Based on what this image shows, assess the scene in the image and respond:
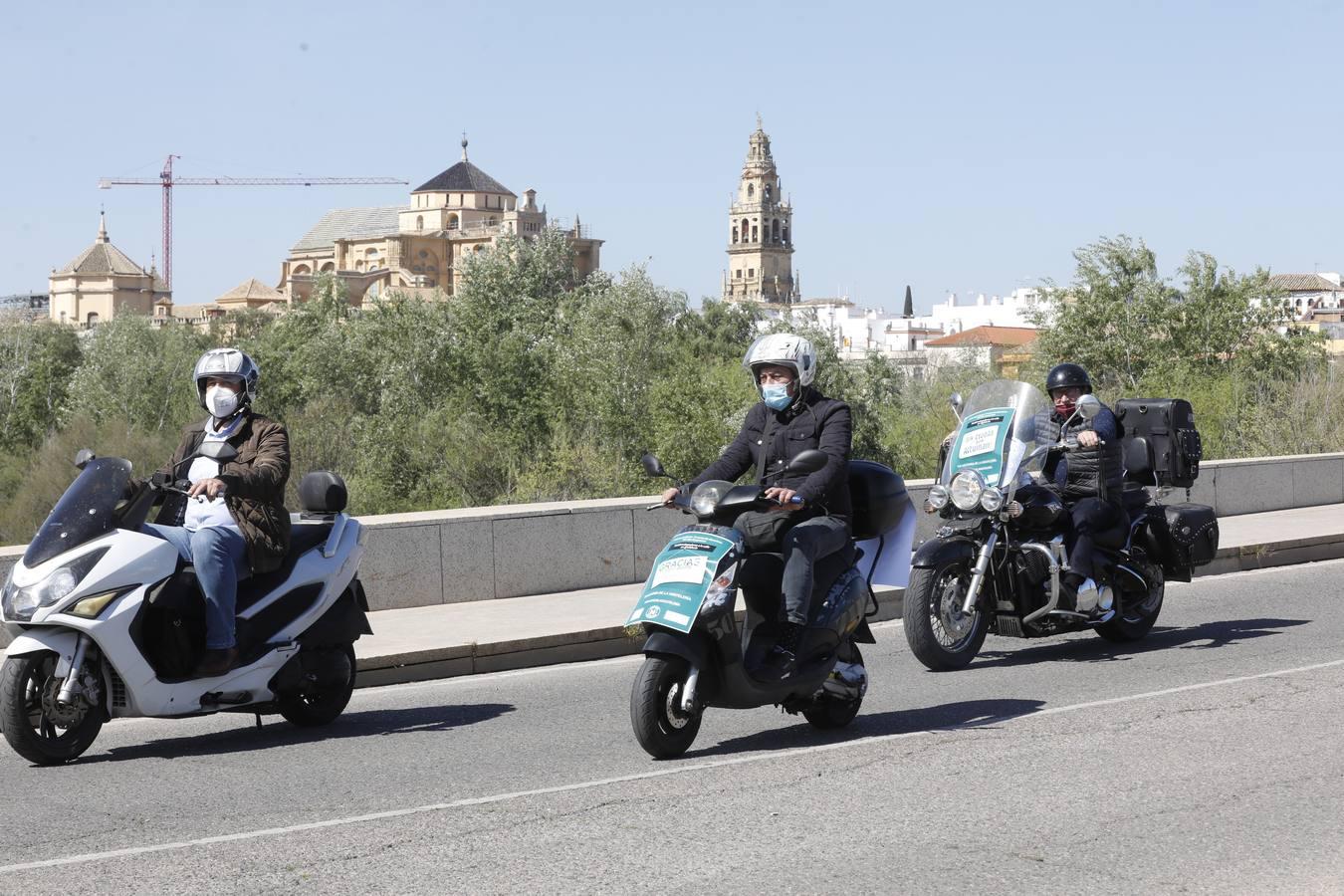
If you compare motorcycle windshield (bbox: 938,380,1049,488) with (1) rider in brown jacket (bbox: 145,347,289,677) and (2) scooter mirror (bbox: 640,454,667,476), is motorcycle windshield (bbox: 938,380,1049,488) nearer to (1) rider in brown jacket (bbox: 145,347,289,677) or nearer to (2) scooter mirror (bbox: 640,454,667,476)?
(2) scooter mirror (bbox: 640,454,667,476)

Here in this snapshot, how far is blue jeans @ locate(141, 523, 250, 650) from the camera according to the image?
7.73 metres

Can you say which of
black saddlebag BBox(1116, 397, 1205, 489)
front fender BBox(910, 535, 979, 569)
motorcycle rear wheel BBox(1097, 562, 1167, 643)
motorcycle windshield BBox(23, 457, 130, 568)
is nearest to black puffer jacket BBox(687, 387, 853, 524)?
front fender BBox(910, 535, 979, 569)

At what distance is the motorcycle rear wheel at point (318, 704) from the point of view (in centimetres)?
852

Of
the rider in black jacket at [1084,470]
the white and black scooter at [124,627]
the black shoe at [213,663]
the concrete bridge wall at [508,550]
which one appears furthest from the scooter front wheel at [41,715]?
the rider in black jacket at [1084,470]

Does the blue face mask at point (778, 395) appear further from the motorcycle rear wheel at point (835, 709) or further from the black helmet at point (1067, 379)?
the black helmet at point (1067, 379)

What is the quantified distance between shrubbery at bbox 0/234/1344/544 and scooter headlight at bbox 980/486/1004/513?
2912 centimetres

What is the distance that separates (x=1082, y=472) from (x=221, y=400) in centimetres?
567

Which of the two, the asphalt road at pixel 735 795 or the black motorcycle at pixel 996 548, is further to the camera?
the black motorcycle at pixel 996 548

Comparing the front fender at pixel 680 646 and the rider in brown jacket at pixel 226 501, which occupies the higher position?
the rider in brown jacket at pixel 226 501

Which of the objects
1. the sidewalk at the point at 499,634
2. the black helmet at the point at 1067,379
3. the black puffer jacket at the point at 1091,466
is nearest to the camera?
the sidewalk at the point at 499,634

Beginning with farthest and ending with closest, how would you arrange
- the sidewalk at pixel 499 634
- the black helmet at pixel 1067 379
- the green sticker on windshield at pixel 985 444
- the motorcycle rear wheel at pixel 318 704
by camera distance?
the black helmet at pixel 1067 379
the sidewalk at pixel 499 634
the green sticker on windshield at pixel 985 444
the motorcycle rear wheel at pixel 318 704

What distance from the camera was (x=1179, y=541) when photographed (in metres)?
11.3

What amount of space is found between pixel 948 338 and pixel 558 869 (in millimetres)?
184843

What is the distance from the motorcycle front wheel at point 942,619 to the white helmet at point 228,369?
152 inches
